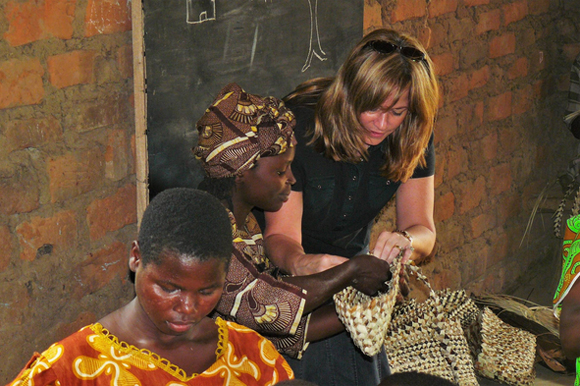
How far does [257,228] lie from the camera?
2.15 metres

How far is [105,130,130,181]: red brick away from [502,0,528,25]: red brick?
3.12 meters

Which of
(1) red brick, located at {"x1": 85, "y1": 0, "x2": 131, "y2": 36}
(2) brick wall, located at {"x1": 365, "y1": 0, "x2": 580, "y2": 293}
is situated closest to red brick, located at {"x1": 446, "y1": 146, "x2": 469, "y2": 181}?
(2) brick wall, located at {"x1": 365, "y1": 0, "x2": 580, "y2": 293}

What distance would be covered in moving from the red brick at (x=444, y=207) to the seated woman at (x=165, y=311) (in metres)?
2.93

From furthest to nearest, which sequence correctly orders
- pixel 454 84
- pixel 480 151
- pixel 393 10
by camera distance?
pixel 480 151
pixel 454 84
pixel 393 10

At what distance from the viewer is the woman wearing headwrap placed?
1.69 meters

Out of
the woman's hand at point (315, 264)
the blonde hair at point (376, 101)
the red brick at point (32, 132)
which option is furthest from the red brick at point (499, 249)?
the red brick at point (32, 132)

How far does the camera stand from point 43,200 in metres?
2.27

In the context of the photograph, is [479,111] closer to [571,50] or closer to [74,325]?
[571,50]

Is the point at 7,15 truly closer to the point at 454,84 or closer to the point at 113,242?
the point at 113,242

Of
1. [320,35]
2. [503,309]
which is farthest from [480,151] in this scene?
[320,35]

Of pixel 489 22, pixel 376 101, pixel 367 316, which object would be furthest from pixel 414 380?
pixel 489 22

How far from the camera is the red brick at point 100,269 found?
2.42 m

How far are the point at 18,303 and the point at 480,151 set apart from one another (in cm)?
334

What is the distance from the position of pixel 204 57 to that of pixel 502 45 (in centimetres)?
278
